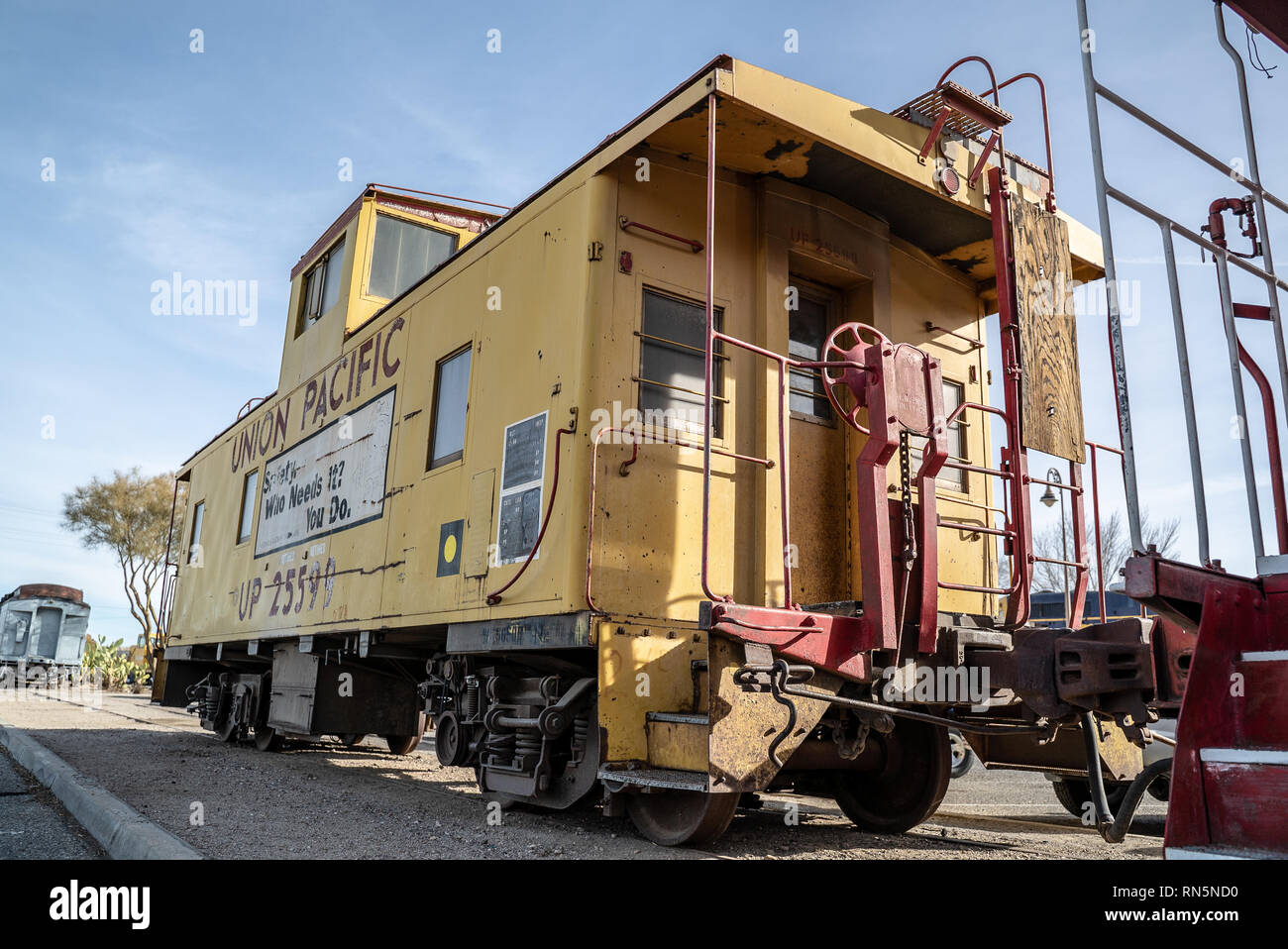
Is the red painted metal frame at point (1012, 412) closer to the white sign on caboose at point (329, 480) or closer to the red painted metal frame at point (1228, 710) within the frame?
the red painted metal frame at point (1228, 710)

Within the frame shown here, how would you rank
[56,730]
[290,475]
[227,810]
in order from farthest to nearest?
[56,730], [290,475], [227,810]

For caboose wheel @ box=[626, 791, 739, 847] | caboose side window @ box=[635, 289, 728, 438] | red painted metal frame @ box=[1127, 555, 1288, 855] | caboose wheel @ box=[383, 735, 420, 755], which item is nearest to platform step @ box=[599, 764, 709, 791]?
caboose wheel @ box=[626, 791, 739, 847]

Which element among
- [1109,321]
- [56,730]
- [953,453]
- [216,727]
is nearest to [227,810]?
[953,453]

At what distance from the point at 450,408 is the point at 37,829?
10.6ft

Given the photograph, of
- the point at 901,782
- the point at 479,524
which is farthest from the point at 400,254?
the point at 901,782

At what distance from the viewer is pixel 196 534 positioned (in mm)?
11859

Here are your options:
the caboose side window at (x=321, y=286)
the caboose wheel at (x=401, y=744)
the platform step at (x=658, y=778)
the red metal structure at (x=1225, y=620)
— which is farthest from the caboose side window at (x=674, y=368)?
the caboose wheel at (x=401, y=744)

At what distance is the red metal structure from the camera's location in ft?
6.67

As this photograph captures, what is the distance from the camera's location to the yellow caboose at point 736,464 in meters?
3.89

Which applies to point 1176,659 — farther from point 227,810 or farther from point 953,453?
point 227,810

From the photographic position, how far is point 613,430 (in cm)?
453

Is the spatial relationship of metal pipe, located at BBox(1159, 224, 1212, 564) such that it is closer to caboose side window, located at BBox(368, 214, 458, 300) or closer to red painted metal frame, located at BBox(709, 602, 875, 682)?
red painted metal frame, located at BBox(709, 602, 875, 682)
